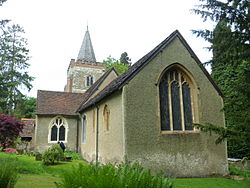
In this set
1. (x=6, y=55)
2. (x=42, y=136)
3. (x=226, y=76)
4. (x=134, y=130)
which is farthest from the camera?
(x=6, y=55)

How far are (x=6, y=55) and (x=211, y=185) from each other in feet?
115

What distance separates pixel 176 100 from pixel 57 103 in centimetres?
1415

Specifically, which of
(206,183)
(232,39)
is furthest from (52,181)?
(232,39)

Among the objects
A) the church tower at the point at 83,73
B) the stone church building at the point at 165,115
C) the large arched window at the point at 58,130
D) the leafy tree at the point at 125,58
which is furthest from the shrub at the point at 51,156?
the leafy tree at the point at 125,58

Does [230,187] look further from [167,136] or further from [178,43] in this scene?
[178,43]

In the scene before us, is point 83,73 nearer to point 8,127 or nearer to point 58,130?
point 58,130

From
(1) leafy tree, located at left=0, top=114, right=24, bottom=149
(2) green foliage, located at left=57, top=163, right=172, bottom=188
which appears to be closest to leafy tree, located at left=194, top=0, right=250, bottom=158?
(2) green foliage, located at left=57, top=163, right=172, bottom=188

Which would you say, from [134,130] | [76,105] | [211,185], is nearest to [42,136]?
[76,105]

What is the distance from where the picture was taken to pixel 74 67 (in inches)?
1405

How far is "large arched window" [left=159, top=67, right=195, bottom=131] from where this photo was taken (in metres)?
10.9

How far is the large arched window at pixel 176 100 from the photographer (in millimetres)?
10930

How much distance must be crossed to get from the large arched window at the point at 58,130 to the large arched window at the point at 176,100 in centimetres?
1249

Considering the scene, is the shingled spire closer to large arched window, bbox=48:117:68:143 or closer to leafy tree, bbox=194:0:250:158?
large arched window, bbox=48:117:68:143

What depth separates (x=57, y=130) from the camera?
65.8ft
